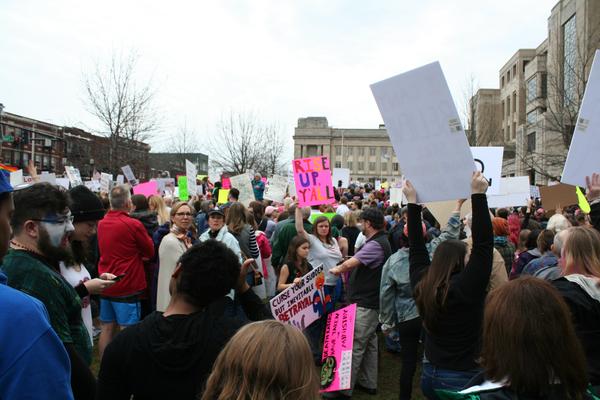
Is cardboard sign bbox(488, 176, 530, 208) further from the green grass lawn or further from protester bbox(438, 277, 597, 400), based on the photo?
protester bbox(438, 277, 597, 400)

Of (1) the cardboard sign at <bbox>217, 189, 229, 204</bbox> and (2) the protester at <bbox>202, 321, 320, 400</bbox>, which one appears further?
(1) the cardboard sign at <bbox>217, 189, 229, 204</bbox>

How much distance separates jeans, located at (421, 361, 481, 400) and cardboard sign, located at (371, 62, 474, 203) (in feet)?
3.90

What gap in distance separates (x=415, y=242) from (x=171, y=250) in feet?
10.1

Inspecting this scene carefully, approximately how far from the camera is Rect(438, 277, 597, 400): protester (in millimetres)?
1827

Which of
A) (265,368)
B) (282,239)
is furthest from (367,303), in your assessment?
(265,368)

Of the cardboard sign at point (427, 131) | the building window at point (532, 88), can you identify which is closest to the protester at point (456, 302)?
the cardboard sign at point (427, 131)

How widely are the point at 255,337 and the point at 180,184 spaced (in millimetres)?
14812

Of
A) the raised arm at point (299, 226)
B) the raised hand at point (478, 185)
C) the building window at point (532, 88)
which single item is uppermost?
the building window at point (532, 88)

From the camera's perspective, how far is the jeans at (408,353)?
499 cm

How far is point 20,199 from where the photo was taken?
8.75ft

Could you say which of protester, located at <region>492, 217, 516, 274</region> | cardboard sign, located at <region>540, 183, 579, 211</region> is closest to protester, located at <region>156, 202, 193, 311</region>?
protester, located at <region>492, 217, 516, 274</region>

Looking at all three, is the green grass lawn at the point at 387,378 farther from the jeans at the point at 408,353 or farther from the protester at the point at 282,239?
the protester at the point at 282,239

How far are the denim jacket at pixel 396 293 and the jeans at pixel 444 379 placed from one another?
1.73m

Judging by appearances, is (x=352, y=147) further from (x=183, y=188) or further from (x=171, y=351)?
(x=171, y=351)
